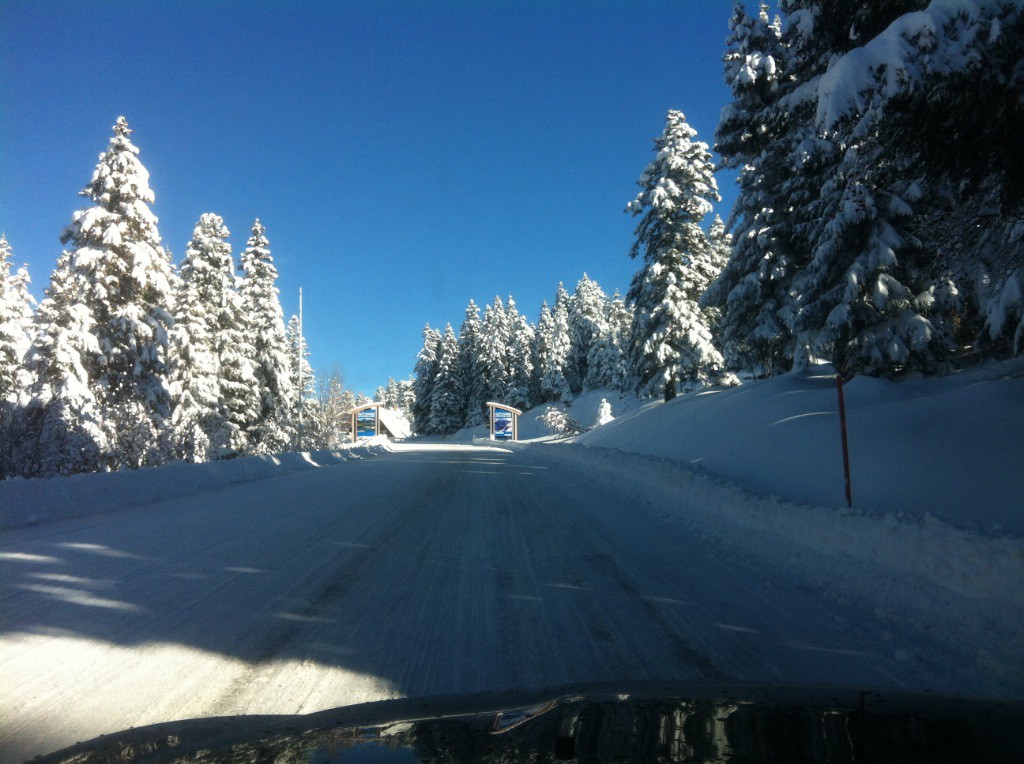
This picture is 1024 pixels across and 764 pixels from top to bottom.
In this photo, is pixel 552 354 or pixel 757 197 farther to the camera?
pixel 552 354

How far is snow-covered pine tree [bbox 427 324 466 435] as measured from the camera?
76.6m

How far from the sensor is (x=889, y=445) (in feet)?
33.0

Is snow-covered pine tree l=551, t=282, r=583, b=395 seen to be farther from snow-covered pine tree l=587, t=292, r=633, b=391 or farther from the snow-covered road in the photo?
the snow-covered road

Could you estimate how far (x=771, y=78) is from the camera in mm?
18453

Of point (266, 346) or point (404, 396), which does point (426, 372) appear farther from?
point (404, 396)

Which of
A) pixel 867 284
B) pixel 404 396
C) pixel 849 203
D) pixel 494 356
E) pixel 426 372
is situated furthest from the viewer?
pixel 404 396

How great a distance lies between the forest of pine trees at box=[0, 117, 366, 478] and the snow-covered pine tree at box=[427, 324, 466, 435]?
127 feet

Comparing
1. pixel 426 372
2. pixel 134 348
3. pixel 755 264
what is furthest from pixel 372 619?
pixel 426 372

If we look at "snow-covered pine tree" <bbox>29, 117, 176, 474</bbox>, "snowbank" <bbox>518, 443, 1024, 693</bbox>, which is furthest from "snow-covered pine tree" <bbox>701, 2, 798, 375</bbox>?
"snow-covered pine tree" <bbox>29, 117, 176, 474</bbox>

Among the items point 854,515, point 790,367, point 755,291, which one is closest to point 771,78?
point 755,291

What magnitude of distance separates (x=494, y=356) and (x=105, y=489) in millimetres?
63256

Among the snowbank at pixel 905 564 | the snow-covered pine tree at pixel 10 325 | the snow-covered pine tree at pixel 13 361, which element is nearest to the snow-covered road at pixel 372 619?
the snowbank at pixel 905 564

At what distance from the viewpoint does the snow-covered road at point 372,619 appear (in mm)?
3703

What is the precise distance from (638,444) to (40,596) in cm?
1882
